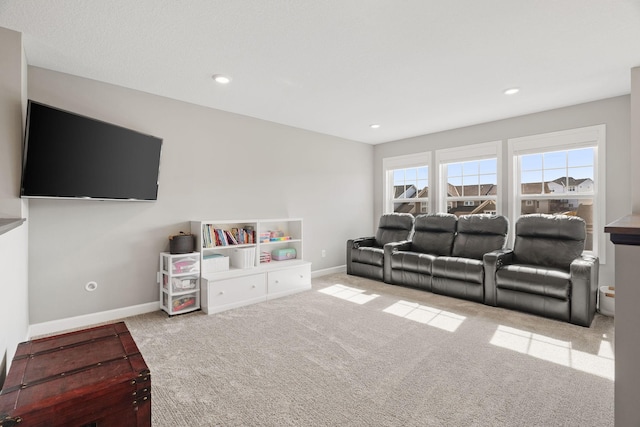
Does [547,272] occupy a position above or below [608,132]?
below

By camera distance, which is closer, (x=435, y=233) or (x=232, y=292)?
(x=232, y=292)

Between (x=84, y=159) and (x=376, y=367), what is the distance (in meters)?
3.00

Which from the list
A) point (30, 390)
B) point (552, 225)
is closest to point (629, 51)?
point (552, 225)

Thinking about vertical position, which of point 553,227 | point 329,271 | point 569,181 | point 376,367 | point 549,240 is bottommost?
point 376,367

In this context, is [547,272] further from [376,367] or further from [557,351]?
[376,367]

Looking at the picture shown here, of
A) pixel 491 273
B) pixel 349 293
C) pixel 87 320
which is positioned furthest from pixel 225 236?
pixel 491 273

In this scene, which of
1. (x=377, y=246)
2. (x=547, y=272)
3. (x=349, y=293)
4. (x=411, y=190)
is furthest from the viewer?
(x=411, y=190)

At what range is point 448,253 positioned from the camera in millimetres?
4570

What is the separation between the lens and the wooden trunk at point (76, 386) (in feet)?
3.69

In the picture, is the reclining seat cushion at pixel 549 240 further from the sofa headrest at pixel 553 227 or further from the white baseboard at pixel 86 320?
the white baseboard at pixel 86 320

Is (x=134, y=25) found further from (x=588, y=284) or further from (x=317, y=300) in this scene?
(x=588, y=284)

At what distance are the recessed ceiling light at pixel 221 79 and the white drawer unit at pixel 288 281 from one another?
229 centimetres

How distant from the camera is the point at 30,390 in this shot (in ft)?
3.90

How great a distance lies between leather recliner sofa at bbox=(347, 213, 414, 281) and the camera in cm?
485
